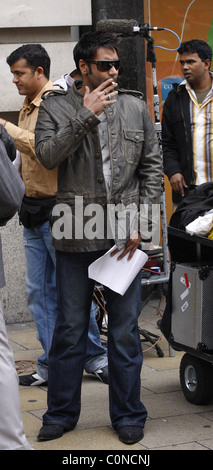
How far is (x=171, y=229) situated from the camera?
5.04 metres

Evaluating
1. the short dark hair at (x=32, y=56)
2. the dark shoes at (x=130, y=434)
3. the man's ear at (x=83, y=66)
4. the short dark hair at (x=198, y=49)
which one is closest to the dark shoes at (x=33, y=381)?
the dark shoes at (x=130, y=434)

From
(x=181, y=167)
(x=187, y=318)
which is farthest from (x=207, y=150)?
(x=187, y=318)

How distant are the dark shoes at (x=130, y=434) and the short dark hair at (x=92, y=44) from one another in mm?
1917

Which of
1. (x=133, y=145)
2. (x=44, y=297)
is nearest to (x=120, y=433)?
(x=44, y=297)

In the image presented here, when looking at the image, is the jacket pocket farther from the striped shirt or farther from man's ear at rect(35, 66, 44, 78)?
the striped shirt

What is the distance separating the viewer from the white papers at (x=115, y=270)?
14.3 ft

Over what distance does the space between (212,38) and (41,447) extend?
16.2 ft

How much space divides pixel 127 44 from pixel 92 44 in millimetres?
3112

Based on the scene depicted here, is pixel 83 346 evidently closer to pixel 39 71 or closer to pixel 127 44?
pixel 39 71

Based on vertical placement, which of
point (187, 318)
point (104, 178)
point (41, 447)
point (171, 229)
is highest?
point (104, 178)

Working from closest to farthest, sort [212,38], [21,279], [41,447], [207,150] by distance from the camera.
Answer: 1. [41,447]
2. [207,150]
3. [21,279]
4. [212,38]

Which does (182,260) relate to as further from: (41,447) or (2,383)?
(2,383)

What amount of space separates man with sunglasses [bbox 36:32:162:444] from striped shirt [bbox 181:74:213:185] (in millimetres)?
1745

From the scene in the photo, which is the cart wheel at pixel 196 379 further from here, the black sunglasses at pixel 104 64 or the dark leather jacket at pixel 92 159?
the black sunglasses at pixel 104 64
